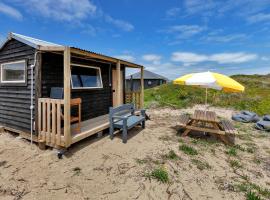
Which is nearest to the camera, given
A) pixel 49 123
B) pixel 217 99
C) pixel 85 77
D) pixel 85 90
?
pixel 49 123

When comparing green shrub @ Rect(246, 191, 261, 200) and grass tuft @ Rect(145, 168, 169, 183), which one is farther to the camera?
grass tuft @ Rect(145, 168, 169, 183)

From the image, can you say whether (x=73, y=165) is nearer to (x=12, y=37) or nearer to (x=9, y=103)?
(x=9, y=103)

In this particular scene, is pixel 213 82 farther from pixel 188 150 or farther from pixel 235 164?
pixel 235 164

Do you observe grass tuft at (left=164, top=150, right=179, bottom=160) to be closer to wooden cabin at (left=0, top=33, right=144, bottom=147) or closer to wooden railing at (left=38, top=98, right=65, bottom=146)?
wooden cabin at (left=0, top=33, right=144, bottom=147)

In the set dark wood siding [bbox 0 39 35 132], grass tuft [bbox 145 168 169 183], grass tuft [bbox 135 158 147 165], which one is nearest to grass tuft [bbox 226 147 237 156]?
grass tuft [bbox 145 168 169 183]

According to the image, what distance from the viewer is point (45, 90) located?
16.1 feet

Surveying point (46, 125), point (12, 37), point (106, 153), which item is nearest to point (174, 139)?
point (106, 153)

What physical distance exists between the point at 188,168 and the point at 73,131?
10.6 feet

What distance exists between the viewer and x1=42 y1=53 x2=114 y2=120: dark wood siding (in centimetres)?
492

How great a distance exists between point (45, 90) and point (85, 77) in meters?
1.87

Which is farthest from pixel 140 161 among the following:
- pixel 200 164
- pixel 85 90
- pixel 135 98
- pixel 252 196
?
pixel 135 98

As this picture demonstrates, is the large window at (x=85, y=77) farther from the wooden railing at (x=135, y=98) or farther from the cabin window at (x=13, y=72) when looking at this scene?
the wooden railing at (x=135, y=98)

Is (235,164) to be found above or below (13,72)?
below

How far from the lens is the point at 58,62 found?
17.4ft
